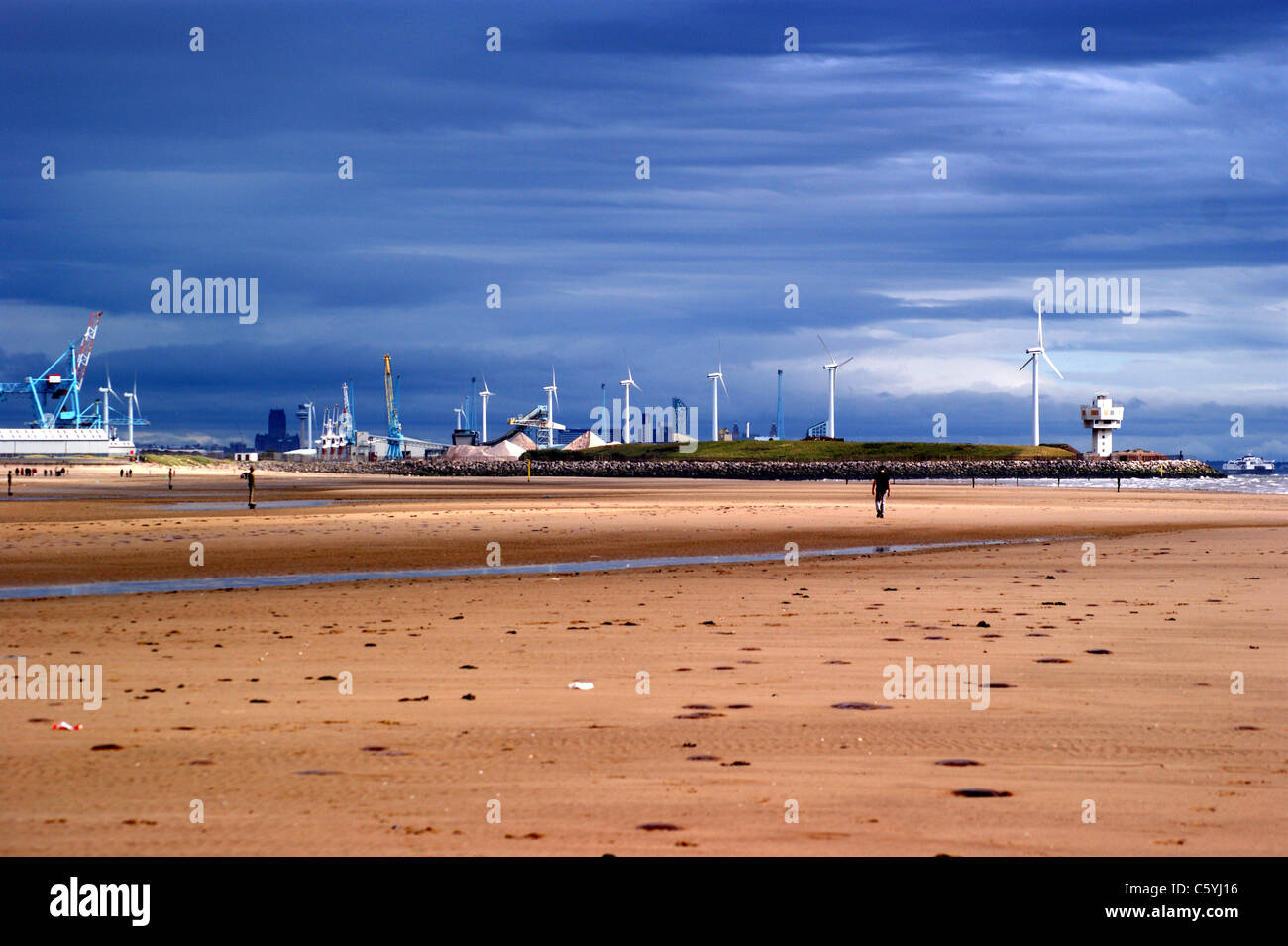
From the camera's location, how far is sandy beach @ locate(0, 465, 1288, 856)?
24.9 ft

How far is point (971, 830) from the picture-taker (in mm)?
7465

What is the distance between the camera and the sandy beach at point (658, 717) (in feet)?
24.9

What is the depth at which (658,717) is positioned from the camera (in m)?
10.8
